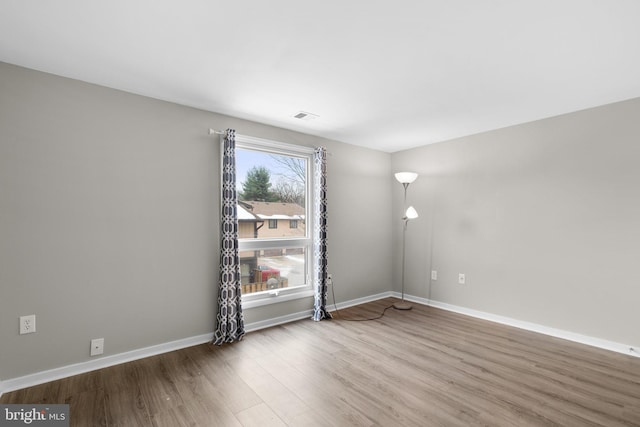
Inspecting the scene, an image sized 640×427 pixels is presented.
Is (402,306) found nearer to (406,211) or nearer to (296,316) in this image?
(406,211)

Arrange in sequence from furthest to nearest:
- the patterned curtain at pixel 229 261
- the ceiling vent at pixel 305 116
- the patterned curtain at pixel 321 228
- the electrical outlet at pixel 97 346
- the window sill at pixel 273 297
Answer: the patterned curtain at pixel 321 228 → the window sill at pixel 273 297 → the ceiling vent at pixel 305 116 → the patterned curtain at pixel 229 261 → the electrical outlet at pixel 97 346

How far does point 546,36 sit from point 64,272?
3862mm

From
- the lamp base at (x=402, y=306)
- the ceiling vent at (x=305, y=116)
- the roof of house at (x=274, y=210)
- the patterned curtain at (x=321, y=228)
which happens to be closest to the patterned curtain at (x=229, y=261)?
the roof of house at (x=274, y=210)

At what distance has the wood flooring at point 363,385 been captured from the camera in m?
1.93

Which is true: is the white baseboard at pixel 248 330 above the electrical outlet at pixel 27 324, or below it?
below

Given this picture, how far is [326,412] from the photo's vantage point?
1976 millimetres

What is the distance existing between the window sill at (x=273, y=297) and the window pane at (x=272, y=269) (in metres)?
0.08

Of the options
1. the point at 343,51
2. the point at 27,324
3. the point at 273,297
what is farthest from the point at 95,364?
the point at 343,51

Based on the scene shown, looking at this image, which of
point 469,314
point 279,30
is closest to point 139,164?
point 279,30

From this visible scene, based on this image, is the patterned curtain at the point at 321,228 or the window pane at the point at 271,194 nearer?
the window pane at the point at 271,194

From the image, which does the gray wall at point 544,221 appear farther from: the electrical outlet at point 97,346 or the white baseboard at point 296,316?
the electrical outlet at point 97,346

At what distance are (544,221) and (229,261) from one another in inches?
138

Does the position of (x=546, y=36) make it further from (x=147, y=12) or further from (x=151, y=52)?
(x=151, y=52)

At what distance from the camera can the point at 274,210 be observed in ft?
12.3
